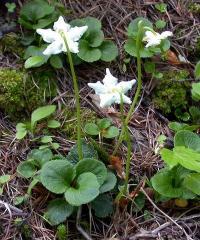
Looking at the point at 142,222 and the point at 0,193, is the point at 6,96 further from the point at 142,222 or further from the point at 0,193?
the point at 142,222

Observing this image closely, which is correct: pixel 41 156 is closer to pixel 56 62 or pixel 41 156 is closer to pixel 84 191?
pixel 84 191

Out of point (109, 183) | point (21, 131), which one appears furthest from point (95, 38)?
point (109, 183)

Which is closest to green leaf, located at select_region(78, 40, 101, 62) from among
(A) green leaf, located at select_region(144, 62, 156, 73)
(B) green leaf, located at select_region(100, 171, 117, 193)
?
(A) green leaf, located at select_region(144, 62, 156, 73)

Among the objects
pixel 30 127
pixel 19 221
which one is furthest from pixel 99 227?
pixel 30 127

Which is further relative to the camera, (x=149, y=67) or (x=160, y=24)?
(x=160, y=24)

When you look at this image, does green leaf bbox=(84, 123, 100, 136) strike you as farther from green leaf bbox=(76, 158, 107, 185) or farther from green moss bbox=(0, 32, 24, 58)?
green moss bbox=(0, 32, 24, 58)

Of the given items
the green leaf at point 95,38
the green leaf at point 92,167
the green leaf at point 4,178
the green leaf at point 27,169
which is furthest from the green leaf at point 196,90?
the green leaf at point 4,178
